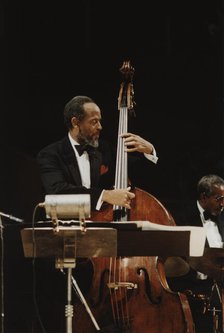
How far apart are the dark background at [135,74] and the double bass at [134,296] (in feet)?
5.66

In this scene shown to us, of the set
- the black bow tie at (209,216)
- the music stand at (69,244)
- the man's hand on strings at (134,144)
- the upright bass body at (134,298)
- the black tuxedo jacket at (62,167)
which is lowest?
the upright bass body at (134,298)

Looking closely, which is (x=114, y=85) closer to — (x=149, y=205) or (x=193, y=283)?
(x=193, y=283)

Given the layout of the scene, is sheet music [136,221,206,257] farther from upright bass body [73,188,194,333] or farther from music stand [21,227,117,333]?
upright bass body [73,188,194,333]

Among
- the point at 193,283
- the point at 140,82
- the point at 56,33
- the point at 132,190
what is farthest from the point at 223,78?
the point at 132,190

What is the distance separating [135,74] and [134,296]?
261 centimetres

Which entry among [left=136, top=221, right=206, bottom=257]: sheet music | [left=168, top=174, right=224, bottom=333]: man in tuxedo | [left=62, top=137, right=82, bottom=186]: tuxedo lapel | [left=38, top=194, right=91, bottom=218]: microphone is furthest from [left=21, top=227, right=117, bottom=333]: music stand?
[left=168, top=174, right=224, bottom=333]: man in tuxedo

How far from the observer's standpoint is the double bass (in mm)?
3023

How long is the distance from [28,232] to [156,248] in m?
0.58

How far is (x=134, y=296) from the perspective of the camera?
→ 311cm

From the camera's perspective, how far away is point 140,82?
527 cm

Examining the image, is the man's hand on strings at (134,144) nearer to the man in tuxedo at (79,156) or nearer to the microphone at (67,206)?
the man in tuxedo at (79,156)

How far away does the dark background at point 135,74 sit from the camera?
16.5 feet

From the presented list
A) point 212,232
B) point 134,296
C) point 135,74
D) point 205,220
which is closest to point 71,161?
point 134,296

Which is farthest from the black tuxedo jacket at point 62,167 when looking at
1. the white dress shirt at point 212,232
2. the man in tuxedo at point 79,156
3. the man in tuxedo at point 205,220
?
the white dress shirt at point 212,232
